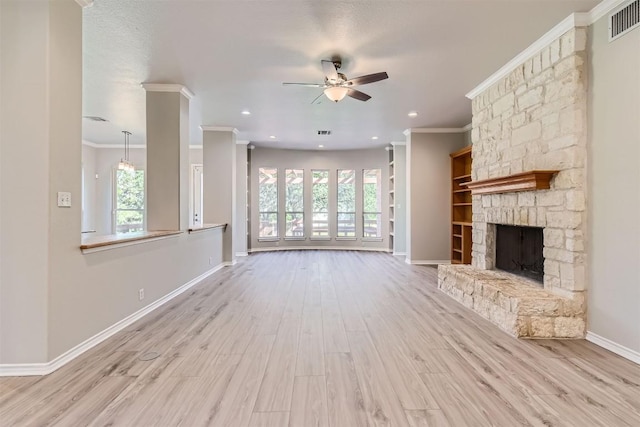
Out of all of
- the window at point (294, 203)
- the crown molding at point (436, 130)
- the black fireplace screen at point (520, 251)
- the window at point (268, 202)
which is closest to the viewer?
the black fireplace screen at point (520, 251)

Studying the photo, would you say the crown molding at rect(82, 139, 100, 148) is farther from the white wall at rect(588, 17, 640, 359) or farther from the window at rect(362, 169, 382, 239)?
the white wall at rect(588, 17, 640, 359)

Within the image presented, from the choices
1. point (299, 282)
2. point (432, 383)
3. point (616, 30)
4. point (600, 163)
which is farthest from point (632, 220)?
point (299, 282)

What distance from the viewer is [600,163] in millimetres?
2844

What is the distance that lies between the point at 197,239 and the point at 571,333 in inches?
194

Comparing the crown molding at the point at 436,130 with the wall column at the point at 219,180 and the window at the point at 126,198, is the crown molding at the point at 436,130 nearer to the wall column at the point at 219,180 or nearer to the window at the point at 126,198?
the wall column at the point at 219,180

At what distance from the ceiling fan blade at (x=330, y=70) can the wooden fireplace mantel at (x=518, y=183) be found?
224 cm

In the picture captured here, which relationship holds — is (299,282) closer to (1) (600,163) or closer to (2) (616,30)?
(1) (600,163)

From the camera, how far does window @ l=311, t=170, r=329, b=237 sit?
9711 millimetres

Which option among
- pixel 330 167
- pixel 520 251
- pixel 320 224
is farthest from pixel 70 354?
pixel 330 167

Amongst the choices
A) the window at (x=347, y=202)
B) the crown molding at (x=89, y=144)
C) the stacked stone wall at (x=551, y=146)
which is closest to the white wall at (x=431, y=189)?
the stacked stone wall at (x=551, y=146)

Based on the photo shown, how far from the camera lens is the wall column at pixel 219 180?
21.9 ft

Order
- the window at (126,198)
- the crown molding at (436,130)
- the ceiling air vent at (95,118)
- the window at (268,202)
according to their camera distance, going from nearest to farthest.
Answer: the ceiling air vent at (95,118), the crown molding at (436,130), the window at (126,198), the window at (268,202)

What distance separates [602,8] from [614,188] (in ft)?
5.10

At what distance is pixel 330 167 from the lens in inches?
382
